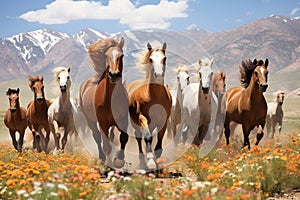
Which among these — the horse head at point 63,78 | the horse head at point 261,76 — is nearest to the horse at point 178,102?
the horse head at point 261,76

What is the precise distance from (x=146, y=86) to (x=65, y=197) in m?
4.30

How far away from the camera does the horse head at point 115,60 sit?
7500 millimetres

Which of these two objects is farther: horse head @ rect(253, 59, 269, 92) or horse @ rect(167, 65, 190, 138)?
horse @ rect(167, 65, 190, 138)

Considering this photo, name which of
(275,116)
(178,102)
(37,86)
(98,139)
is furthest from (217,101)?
(275,116)

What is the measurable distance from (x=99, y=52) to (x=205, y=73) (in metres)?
3.01

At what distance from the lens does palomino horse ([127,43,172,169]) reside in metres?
7.91

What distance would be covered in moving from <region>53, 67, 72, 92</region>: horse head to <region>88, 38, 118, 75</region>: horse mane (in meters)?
2.72

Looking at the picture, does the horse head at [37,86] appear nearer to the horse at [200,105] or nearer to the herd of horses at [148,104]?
the herd of horses at [148,104]

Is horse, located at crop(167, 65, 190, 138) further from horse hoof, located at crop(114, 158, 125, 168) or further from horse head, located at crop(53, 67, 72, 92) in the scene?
horse hoof, located at crop(114, 158, 125, 168)

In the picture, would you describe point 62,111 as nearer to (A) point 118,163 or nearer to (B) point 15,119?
(B) point 15,119

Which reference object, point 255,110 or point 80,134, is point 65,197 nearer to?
point 255,110

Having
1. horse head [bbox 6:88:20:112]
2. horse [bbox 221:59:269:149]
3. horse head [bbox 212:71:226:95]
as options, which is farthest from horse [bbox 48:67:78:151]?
horse [bbox 221:59:269:149]

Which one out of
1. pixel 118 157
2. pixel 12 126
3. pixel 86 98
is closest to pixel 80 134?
pixel 12 126

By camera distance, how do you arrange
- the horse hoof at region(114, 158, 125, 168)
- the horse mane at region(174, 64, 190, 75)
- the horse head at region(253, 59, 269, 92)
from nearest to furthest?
the horse hoof at region(114, 158, 125, 168) → the horse head at region(253, 59, 269, 92) → the horse mane at region(174, 64, 190, 75)
